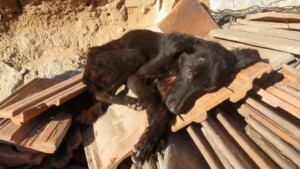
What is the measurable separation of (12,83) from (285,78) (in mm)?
3435

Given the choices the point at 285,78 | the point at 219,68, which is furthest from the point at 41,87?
the point at 285,78

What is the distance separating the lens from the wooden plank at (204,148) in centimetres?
231

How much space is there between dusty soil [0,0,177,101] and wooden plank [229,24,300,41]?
50.7 inches

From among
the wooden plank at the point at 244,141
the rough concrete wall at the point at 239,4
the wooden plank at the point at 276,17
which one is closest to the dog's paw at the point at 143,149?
the wooden plank at the point at 244,141

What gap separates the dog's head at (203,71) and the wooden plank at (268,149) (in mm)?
443

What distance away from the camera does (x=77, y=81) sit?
3750mm

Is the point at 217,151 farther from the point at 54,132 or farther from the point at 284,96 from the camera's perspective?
the point at 54,132

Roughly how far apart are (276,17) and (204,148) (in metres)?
1.96

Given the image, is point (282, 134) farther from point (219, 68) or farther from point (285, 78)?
point (219, 68)

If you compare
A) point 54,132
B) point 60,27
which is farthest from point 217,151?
point 60,27

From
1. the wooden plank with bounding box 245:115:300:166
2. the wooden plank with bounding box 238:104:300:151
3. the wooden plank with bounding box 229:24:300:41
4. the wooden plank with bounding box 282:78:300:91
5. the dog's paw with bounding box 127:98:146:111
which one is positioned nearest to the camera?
the wooden plank with bounding box 245:115:300:166

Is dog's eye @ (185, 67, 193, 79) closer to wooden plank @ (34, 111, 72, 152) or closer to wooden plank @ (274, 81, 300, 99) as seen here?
wooden plank @ (274, 81, 300, 99)

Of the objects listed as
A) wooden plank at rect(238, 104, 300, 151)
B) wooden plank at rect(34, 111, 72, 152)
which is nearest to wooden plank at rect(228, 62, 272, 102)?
wooden plank at rect(238, 104, 300, 151)

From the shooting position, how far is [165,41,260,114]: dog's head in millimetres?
2826
